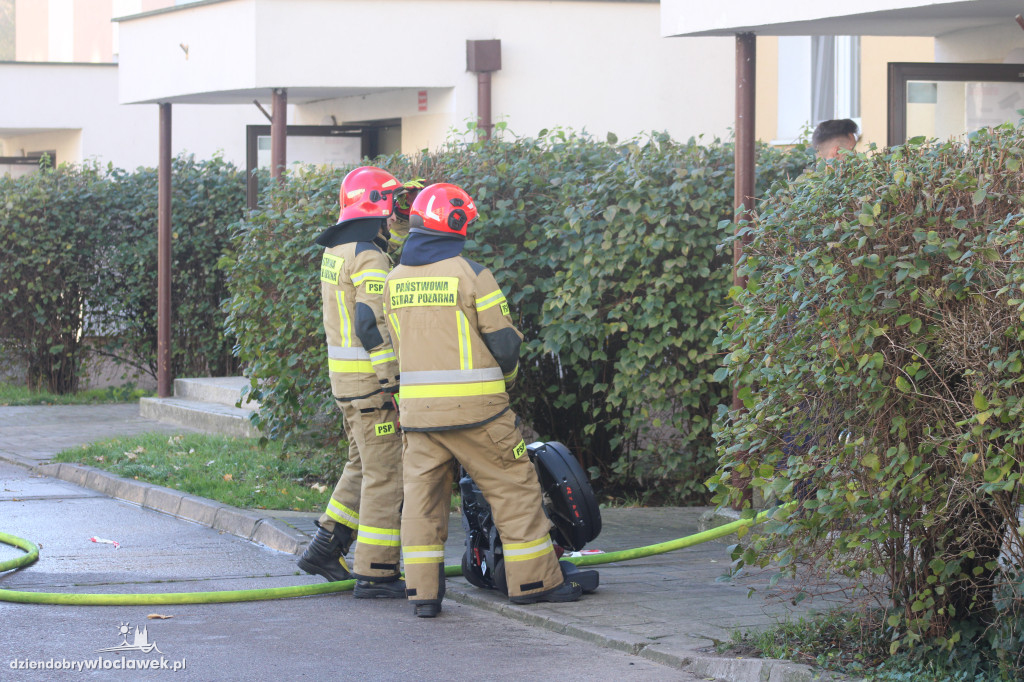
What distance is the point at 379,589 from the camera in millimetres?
6777

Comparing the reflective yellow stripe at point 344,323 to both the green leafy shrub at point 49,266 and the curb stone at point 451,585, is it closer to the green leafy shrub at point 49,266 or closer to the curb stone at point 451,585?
the curb stone at point 451,585

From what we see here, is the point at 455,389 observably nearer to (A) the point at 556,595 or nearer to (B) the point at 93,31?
(A) the point at 556,595

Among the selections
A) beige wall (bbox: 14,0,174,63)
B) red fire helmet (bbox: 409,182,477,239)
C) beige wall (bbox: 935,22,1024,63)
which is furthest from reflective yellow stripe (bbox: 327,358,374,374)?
beige wall (bbox: 14,0,174,63)

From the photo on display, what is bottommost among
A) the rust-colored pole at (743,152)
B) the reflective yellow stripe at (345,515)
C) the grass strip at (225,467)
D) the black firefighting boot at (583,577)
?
the black firefighting boot at (583,577)

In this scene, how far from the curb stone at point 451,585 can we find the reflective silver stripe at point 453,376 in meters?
1.17

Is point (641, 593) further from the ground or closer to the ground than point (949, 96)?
closer to the ground

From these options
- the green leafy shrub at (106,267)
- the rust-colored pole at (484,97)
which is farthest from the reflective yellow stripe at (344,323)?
the green leafy shrub at (106,267)

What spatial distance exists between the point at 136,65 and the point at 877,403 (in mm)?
13222

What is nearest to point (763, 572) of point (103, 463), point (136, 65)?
point (103, 463)

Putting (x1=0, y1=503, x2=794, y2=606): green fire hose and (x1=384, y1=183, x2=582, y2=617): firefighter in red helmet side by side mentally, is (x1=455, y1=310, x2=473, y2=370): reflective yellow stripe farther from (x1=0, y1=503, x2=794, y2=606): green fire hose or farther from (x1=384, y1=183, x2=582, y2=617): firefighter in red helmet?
(x1=0, y1=503, x2=794, y2=606): green fire hose

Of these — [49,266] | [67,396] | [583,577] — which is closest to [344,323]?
[583,577]

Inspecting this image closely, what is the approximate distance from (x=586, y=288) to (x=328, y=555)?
274 centimetres

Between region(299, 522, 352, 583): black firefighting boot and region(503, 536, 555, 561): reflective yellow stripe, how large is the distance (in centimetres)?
108

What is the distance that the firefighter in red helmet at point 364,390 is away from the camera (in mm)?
6727
